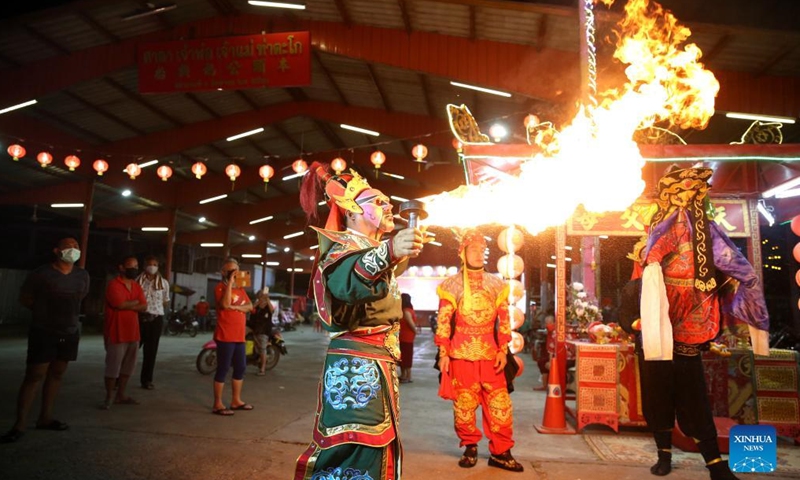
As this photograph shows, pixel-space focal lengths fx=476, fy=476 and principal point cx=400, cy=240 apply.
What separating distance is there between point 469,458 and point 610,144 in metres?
3.55

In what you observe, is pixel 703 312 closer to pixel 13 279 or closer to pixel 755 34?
pixel 755 34

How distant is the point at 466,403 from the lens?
14.0ft

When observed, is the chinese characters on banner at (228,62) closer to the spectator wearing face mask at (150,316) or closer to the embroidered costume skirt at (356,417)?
the spectator wearing face mask at (150,316)

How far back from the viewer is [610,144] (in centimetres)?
519

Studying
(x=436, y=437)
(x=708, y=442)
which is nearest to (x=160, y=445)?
(x=436, y=437)

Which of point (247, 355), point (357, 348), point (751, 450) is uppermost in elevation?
point (357, 348)

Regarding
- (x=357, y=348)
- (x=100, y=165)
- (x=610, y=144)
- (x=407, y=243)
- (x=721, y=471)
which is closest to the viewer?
(x=407, y=243)

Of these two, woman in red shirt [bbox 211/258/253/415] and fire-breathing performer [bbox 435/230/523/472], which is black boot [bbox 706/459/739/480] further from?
woman in red shirt [bbox 211/258/253/415]

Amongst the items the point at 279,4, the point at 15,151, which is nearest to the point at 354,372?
the point at 279,4

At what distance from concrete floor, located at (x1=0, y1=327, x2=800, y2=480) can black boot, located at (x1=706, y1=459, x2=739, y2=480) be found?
40 cm

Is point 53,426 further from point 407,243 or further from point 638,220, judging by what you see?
point 638,220

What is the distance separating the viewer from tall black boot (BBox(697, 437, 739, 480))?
11.5ft

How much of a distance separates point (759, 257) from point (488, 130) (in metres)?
7.64

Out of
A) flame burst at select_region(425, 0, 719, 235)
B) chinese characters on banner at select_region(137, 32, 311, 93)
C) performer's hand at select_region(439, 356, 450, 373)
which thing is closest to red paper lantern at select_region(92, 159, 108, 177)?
chinese characters on banner at select_region(137, 32, 311, 93)
